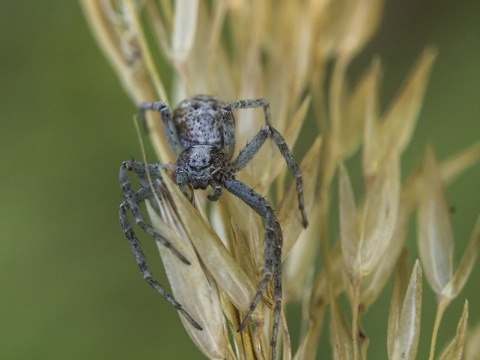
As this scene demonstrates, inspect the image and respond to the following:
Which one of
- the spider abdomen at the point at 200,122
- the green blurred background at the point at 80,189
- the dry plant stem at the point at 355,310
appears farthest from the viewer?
the green blurred background at the point at 80,189

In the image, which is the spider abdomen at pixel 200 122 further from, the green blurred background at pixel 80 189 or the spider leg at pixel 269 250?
the green blurred background at pixel 80 189

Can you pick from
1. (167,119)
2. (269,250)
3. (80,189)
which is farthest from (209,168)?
(80,189)

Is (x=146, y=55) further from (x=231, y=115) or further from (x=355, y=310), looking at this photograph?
(x=355, y=310)

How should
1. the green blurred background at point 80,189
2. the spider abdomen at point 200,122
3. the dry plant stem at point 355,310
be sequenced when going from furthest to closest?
the green blurred background at point 80,189 → the spider abdomen at point 200,122 → the dry plant stem at point 355,310

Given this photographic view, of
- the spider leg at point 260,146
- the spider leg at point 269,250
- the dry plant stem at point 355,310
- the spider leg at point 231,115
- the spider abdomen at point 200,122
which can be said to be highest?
the spider abdomen at point 200,122

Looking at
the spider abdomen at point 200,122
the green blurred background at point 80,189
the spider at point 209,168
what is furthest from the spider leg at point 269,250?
the green blurred background at point 80,189

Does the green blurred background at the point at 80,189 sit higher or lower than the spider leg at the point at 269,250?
higher

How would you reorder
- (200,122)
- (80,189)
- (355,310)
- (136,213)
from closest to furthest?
1. (355,310)
2. (136,213)
3. (200,122)
4. (80,189)

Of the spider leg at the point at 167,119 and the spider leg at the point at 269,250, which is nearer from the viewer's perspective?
the spider leg at the point at 269,250
